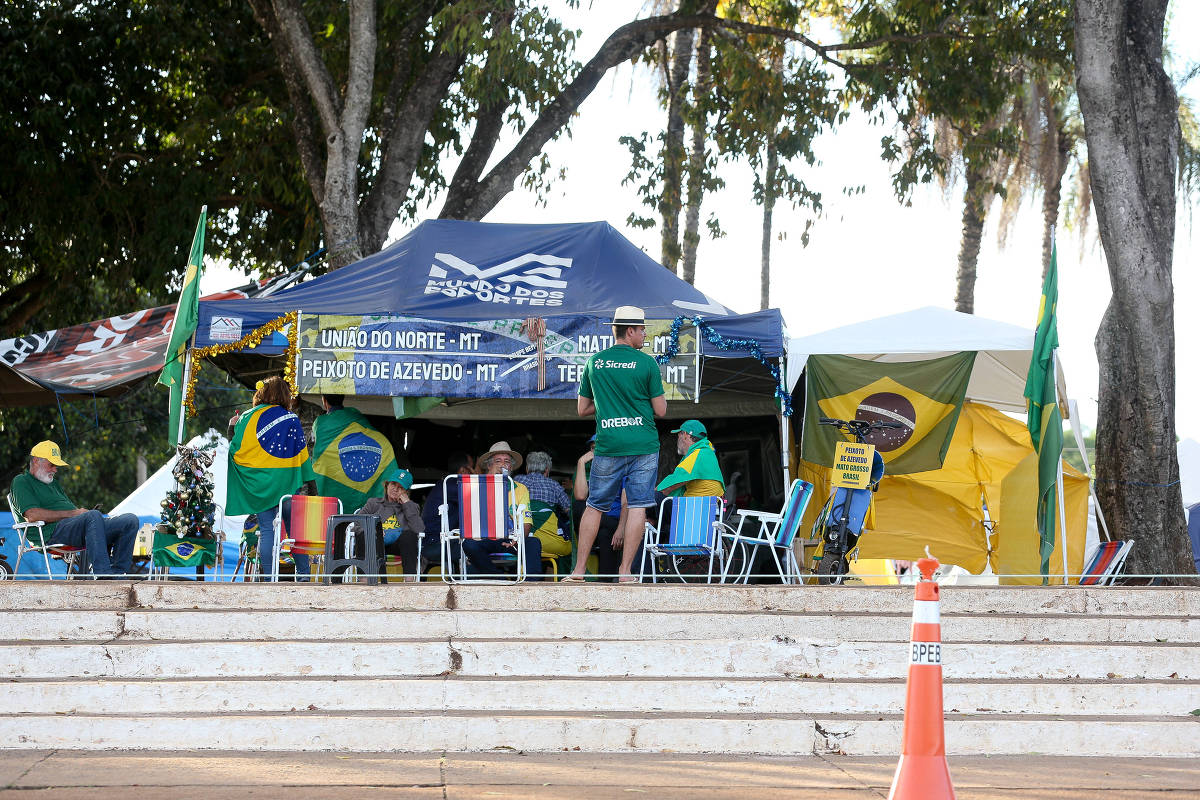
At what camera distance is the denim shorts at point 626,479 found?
7945 millimetres

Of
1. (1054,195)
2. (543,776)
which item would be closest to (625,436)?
(543,776)

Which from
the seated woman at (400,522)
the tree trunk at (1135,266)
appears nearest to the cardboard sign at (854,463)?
the tree trunk at (1135,266)

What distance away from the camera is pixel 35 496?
9.84m

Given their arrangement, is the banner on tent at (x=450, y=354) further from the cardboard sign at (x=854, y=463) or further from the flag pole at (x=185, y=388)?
the cardboard sign at (x=854, y=463)

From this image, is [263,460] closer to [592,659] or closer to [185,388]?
[185,388]

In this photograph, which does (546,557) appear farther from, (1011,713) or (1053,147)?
(1053,147)

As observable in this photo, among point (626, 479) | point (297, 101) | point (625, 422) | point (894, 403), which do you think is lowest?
point (626, 479)

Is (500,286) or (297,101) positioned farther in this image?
(297,101)

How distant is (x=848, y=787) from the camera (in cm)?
468

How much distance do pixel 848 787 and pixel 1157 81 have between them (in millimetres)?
8249

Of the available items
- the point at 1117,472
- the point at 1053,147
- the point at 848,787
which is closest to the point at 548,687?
the point at 848,787

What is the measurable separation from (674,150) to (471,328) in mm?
9012

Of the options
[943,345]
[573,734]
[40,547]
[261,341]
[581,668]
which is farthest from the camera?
[943,345]

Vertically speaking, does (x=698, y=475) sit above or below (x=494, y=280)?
below
